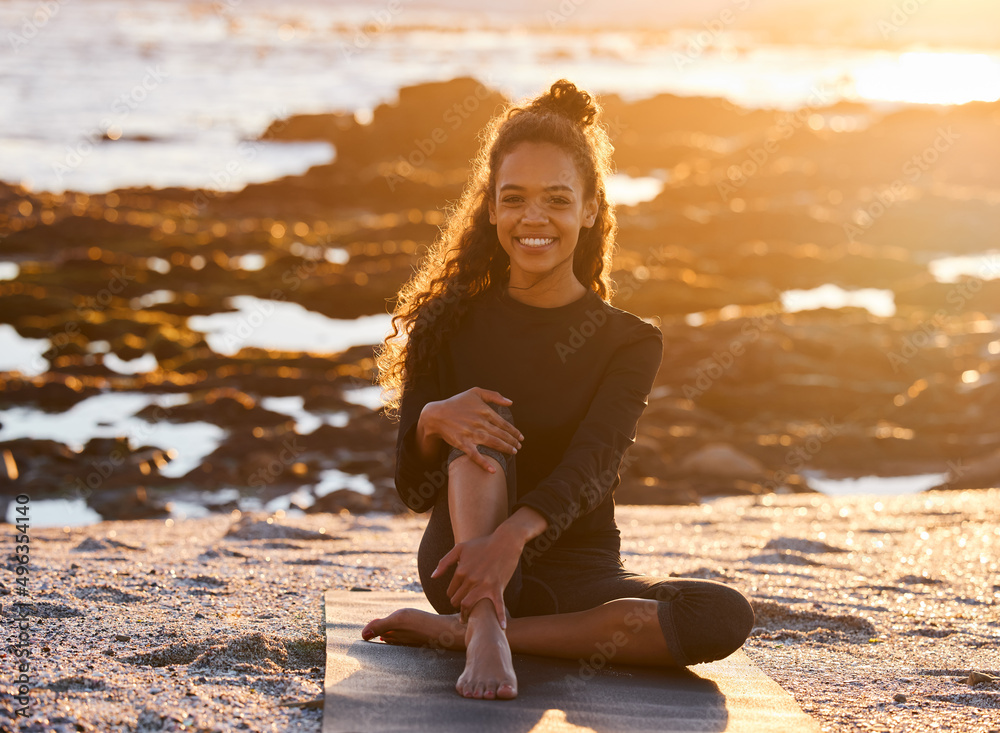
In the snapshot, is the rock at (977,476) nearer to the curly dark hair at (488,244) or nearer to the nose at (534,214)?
the curly dark hair at (488,244)

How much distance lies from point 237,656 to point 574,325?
5.30ft

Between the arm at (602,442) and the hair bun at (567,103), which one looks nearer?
the arm at (602,442)

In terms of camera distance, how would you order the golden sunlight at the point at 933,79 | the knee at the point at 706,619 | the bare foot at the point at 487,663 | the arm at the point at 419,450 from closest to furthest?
1. the bare foot at the point at 487,663
2. the knee at the point at 706,619
3. the arm at the point at 419,450
4. the golden sunlight at the point at 933,79

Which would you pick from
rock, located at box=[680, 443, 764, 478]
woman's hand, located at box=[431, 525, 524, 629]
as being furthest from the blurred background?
woman's hand, located at box=[431, 525, 524, 629]

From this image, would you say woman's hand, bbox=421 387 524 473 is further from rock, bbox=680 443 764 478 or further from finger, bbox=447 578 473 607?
rock, bbox=680 443 764 478

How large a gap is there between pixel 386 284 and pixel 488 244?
45.5 ft

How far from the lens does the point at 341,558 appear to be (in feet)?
18.9

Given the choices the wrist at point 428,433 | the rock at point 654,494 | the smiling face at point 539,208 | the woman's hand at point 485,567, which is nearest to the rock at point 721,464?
the rock at point 654,494

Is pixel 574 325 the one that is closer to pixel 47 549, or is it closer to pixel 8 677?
pixel 8 677

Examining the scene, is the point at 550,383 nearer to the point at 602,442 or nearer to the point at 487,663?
the point at 602,442

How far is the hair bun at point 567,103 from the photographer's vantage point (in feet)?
13.1

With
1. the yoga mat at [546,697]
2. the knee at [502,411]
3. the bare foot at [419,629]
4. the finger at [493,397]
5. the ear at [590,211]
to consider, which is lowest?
the yoga mat at [546,697]

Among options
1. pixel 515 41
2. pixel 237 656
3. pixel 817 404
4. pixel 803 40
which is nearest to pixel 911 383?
pixel 817 404

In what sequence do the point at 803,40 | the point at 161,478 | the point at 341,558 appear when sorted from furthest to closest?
the point at 803,40 → the point at 161,478 → the point at 341,558
